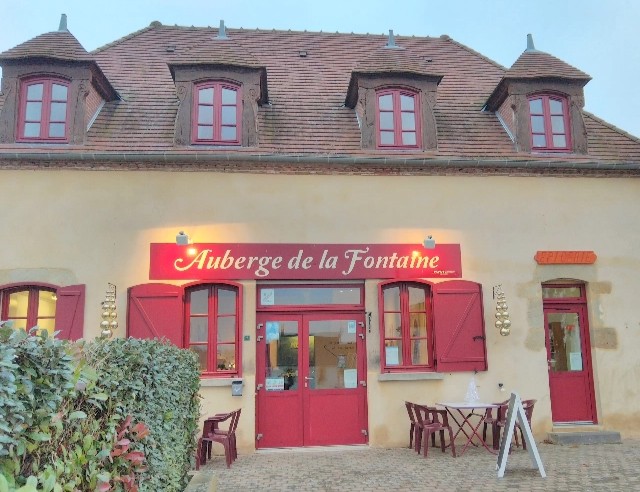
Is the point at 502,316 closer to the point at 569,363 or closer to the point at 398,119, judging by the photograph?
the point at 569,363

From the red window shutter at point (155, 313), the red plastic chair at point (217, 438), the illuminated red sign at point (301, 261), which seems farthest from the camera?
the illuminated red sign at point (301, 261)

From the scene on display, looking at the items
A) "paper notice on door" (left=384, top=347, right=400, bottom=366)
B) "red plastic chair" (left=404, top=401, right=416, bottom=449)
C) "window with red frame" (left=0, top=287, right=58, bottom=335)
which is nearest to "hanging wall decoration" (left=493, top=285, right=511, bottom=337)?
"paper notice on door" (left=384, top=347, right=400, bottom=366)

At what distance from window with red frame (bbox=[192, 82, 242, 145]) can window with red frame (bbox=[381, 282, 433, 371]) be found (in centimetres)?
396

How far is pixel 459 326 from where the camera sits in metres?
9.95

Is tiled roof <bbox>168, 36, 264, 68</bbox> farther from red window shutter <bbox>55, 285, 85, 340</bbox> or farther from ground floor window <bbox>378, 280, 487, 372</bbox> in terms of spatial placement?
ground floor window <bbox>378, 280, 487, 372</bbox>

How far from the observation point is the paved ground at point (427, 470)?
7.07m

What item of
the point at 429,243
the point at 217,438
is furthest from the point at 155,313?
the point at 429,243

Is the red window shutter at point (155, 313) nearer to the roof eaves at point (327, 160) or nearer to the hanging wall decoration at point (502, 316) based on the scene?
the roof eaves at point (327, 160)

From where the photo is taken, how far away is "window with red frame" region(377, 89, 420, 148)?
10867 millimetres

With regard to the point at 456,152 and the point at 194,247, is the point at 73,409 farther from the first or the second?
the point at 456,152

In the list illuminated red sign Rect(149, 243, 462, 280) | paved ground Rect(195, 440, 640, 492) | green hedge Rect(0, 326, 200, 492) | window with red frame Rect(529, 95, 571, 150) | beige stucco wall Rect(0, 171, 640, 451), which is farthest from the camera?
window with red frame Rect(529, 95, 571, 150)

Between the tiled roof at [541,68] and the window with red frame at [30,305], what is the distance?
364 inches

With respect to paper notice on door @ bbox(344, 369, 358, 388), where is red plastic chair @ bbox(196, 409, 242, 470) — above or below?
below

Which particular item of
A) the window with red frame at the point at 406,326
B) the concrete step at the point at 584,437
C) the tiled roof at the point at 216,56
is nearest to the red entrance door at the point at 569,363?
the concrete step at the point at 584,437
